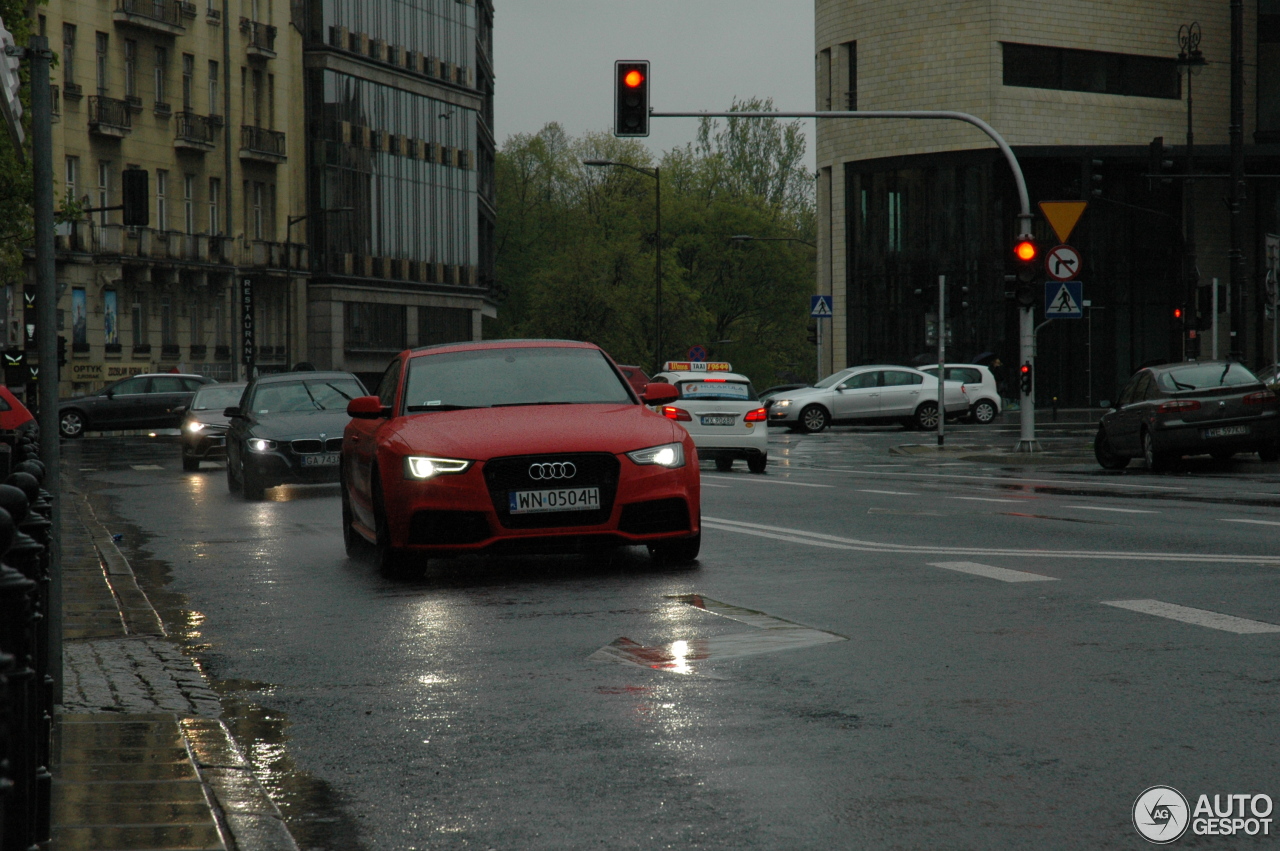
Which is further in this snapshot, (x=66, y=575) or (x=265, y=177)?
(x=265, y=177)

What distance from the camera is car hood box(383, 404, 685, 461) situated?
1069 cm

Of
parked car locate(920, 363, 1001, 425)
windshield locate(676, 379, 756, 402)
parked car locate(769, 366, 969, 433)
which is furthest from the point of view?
parked car locate(920, 363, 1001, 425)

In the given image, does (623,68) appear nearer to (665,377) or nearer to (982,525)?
(665,377)

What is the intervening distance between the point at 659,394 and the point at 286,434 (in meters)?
9.25

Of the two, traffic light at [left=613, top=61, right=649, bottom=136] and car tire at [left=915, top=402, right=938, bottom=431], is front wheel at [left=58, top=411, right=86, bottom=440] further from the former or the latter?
traffic light at [left=613, top=61, right=649, bottom=136]

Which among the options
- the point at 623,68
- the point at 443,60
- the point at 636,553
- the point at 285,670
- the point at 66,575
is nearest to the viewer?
the point at 285,670

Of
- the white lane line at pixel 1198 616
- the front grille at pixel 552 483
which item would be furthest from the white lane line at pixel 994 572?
the front grille at pixel 552 483

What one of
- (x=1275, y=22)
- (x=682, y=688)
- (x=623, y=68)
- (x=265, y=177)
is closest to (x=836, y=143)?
(x=1275, y=22)

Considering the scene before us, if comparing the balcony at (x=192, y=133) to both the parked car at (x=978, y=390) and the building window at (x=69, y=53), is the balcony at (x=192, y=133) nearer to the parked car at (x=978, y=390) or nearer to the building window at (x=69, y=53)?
the building window at (x=69, y=53)

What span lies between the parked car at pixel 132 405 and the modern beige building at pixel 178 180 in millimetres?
6181

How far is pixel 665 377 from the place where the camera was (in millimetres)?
32031

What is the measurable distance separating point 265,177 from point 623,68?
4824 cm

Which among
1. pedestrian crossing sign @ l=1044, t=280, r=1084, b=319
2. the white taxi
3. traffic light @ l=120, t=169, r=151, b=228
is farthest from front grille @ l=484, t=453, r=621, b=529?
traffic light @ l=120, t=169, r=151, b=228

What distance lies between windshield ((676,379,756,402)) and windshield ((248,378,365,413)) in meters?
5.68
